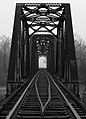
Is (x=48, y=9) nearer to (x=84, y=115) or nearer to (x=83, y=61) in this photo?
(x=84, y=115)

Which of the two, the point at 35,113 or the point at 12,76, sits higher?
the point at 12,76

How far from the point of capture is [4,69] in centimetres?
6231

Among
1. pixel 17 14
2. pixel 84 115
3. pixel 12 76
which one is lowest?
pixel 84 115

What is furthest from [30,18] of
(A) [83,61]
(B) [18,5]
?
(A) [83,61]

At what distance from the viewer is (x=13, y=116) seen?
6.46 meters

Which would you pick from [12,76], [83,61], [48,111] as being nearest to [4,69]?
[83,61]

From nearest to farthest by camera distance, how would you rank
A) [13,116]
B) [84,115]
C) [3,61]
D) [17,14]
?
[13,116]
[84,115]
[17,14]
[3,61]

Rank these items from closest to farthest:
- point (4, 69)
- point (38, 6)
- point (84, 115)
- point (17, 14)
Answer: point (84, 115), point (17, 14), point (38, 6), point (4, 69)

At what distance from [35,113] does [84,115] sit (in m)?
1.32

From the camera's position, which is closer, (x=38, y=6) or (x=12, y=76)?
(x=12, y=76)

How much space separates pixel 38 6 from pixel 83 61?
35478mm

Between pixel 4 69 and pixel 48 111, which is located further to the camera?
pixel 4 69

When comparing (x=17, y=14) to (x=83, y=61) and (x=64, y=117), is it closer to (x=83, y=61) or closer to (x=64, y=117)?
(x=64, y=117)

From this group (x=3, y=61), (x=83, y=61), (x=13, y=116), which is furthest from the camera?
(x=3, y=61)
